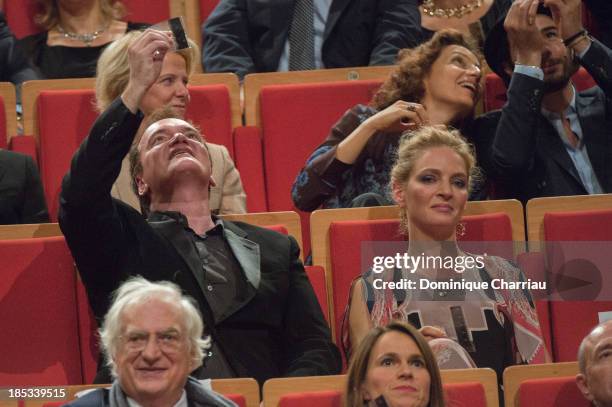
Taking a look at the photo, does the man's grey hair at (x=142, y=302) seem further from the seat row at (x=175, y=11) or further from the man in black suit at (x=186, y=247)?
the seat row at (x=175, y=11)

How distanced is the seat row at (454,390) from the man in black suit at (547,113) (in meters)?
0.50

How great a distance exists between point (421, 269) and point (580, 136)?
0.46 m

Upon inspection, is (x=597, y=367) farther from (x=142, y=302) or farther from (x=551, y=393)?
(x=142, y=302)

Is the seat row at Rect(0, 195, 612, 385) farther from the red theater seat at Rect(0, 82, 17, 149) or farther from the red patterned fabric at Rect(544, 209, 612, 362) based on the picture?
the red theater seat at Rect(0, 82, 17, 149)

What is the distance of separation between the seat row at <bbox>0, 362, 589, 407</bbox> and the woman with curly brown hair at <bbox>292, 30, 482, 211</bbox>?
43cm

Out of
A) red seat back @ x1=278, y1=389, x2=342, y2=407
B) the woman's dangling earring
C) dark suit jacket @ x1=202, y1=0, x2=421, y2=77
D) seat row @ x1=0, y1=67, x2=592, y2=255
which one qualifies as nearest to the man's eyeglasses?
red seat back @ x1=278, y1=389, x2=342, y2=407

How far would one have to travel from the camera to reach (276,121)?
1.95m

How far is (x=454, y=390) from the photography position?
1.30m

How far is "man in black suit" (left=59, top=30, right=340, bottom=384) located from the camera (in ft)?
4.64

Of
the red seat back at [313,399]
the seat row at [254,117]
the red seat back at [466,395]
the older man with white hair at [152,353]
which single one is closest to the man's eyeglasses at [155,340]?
the older man with white hair at [152,353]

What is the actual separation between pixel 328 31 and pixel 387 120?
1.33ft

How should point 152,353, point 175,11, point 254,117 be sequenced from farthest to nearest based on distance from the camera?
point 175,11 < point 254,117 < point 152,353

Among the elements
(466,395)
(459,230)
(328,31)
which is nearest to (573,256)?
(459,230)

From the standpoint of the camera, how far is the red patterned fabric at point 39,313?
1.54 metres
